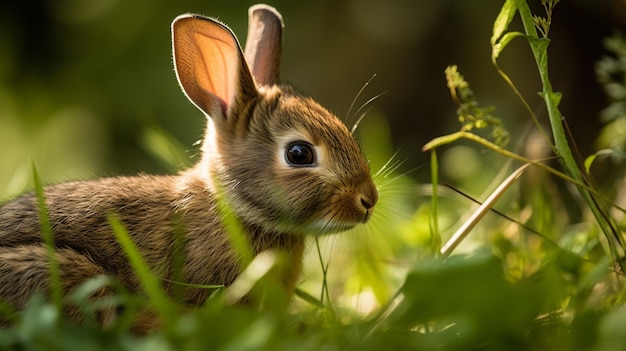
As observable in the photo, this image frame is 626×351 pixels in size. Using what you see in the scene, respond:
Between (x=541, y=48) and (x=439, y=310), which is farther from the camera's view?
(x=541, y=48)

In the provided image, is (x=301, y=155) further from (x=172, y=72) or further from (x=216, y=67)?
(x=172, y=72)

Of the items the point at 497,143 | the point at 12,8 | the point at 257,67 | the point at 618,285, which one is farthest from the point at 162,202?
the point at 12,8

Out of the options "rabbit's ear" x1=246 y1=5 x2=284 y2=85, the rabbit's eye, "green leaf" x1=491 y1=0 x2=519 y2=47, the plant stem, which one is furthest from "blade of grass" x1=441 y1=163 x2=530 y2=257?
"rabbit's ear" x1=246 y1=5 x2=284 y2=85

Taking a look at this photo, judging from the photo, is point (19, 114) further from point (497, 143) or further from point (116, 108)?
point (497, 143)

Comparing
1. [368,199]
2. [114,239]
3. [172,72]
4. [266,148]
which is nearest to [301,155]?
[266,148]

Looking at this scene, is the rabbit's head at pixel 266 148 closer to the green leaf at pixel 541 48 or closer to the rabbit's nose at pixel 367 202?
the rabbit's nose at pixel 367 202

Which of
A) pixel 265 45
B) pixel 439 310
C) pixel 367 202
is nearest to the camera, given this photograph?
pixel 439 310

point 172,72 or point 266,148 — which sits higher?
point 266,148
